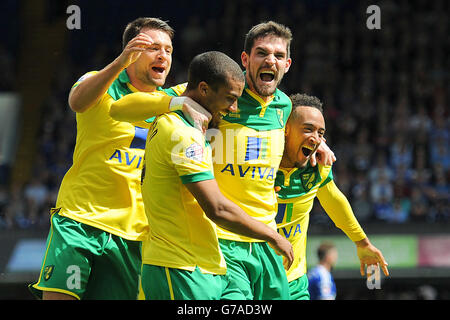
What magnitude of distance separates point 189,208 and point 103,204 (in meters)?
0.98

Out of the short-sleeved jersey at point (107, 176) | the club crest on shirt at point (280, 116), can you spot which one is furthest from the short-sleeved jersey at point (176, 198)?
the club crest on shirt at point (280, 116)

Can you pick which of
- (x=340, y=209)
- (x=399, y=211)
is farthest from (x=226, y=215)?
(x=399, y=211)

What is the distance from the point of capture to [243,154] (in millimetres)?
4570

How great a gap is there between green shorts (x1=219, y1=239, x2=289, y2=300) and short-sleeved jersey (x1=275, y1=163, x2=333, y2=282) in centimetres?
53

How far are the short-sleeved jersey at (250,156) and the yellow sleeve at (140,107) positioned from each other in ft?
1.90

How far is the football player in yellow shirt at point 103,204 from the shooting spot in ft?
14.9

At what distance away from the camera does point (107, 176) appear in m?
4.64

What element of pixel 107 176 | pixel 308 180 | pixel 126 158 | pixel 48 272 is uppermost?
pixel 126 158

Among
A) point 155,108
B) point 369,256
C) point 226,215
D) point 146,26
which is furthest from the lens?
point 369,256

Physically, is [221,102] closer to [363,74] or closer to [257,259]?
[257,259]

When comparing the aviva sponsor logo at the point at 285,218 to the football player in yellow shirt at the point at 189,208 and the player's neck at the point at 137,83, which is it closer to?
the player's neck at the point at 137,83

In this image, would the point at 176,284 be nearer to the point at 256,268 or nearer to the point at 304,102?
the point at 256,268

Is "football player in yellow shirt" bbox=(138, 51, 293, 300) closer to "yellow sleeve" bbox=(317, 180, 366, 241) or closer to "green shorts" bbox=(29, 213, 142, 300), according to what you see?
"green shorts" bbox=(29, 213, 142, 300)

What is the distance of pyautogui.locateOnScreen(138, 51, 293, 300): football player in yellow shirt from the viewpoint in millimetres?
3766
